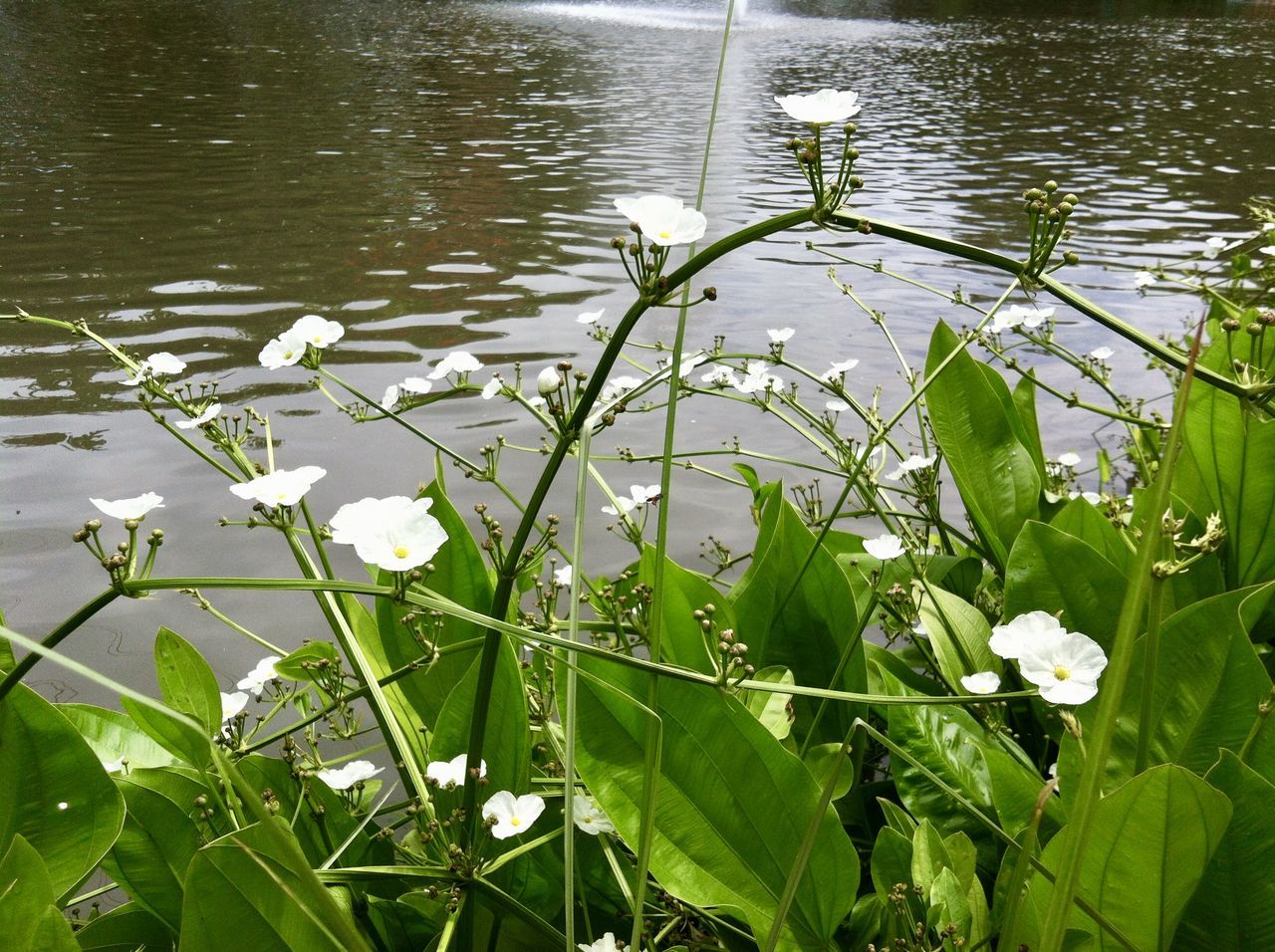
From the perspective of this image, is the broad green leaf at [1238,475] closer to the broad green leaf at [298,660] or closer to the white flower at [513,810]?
the white flower at [513,810]

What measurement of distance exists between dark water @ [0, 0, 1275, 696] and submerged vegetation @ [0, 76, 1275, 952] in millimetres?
904

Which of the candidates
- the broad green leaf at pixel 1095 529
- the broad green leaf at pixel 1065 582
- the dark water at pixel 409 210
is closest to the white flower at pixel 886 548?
the broad green leaf at pixel 1065 582

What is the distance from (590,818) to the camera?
1.24 m

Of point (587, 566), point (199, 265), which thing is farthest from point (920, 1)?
point (587, 566)

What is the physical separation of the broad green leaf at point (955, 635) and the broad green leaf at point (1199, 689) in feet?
1.02

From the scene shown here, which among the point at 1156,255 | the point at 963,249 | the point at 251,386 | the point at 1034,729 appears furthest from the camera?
the point at 1156,255

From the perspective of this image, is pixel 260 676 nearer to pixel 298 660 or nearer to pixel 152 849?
pixel 298 660

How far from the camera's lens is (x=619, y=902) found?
1.35 metres

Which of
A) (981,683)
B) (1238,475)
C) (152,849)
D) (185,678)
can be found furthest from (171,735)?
(1238,475)

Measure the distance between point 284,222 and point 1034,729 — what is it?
4508 millimetres

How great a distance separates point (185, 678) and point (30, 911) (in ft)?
1.32

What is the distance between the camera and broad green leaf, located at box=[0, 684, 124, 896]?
108cm

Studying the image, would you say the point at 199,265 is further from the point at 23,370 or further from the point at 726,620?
the point at 726,620

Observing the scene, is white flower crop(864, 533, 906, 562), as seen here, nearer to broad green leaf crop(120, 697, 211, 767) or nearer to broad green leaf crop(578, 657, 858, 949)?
broad green leaf crop(578, 657, 858, 949)
